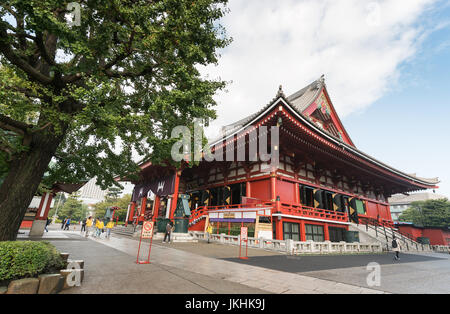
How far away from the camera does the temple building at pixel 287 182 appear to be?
39.0 ft

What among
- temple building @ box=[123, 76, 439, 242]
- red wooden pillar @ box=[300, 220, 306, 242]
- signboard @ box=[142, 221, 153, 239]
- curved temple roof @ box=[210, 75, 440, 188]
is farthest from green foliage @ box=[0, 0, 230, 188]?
red wooden pillar @ box=[300, 220, 306, 242]

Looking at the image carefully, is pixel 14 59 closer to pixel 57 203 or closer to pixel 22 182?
pixel 22 182

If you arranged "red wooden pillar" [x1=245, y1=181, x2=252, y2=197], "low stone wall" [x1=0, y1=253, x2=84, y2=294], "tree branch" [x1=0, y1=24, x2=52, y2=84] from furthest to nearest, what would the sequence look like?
"red wooden pillar" [x1=245, y1=181, x2=252, y2=197], "tree branch" [x1=0, y1=24, x2=52, y2=84], "low stone wall" [x1=0, y1=253, x2=84, y2=294]

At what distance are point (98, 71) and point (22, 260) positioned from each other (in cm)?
414

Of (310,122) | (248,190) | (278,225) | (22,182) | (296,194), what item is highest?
(310,122)

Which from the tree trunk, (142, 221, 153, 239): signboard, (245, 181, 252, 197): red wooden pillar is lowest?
(142, 221, 153, 239): signboard

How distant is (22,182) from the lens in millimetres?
4469

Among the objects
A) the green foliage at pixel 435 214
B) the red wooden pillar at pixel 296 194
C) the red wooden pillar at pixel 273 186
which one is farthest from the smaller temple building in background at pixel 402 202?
the red wooden pillar at pixel 273 186

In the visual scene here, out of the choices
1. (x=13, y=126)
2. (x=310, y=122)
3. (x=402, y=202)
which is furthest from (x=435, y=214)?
(x=13, y=126)

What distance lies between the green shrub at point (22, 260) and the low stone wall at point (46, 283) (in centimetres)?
15

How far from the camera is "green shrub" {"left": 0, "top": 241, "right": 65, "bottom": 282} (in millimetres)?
2779

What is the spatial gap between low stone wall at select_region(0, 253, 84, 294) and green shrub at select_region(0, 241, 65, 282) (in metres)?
0.15

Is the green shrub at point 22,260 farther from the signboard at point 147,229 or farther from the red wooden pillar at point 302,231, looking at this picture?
the red wooden pillar at point 302,231

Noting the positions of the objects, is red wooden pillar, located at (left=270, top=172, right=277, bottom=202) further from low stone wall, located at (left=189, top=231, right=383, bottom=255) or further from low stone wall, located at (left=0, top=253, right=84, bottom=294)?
low stone wall, located at (left=0, top=253, right=84, bottom=294)
